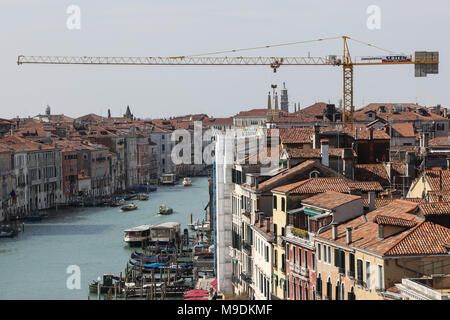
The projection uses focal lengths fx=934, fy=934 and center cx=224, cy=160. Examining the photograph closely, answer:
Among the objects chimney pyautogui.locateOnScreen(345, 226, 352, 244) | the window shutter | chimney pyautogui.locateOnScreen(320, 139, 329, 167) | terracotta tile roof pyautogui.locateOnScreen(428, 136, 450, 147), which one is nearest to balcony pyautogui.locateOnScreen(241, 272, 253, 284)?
chimney pyautogui.locateOnScreen(320, 139, 329, 167)

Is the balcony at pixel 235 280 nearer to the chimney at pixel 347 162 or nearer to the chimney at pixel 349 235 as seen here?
the chimney at pixel 347 162

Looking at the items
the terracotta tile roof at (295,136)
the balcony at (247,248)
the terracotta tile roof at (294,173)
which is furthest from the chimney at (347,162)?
the terracotta tile roof at (295,136)

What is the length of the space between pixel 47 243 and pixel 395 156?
34.3 ft

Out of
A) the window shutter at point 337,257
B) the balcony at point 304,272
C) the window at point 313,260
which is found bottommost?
the balcony at point 304,272

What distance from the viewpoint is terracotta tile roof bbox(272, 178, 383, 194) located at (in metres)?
10.4

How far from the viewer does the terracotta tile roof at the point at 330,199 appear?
9148mm

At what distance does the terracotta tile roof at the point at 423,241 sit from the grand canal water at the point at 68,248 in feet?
29.6

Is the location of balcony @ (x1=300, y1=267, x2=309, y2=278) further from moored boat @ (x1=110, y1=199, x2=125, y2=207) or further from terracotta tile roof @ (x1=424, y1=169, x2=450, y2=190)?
moored boat @ (x1=110, y1=199, x2=125, y2=207)

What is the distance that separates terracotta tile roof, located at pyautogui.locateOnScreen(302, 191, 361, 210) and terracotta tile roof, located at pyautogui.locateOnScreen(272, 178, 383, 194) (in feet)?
1.02

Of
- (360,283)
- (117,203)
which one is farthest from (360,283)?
(117,203)

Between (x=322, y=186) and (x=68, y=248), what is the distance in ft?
42.2
